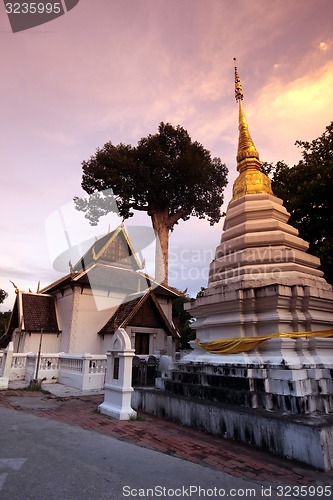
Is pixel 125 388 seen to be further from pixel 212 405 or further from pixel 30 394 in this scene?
pixel 30 394

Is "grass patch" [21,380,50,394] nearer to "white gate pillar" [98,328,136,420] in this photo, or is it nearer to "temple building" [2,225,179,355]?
"temple building" [2,225,179,355]

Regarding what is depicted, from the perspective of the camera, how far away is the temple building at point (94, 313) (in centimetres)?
1551

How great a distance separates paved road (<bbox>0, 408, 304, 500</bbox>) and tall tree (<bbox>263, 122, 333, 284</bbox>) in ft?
25.7

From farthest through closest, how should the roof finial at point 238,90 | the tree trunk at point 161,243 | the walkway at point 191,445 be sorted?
the tree trunk at point 161,243
the roof finial at point 238,90
the walkway at point 191,445

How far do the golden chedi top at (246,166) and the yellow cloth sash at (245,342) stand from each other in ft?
12.8

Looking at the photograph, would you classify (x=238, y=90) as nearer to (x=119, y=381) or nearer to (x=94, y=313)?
(x=119, y=381)

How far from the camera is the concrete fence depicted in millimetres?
11086

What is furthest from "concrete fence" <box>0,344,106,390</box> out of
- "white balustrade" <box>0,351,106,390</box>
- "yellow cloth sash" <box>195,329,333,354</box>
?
"yellow cloth sash" <box>195,329,333,354</box>

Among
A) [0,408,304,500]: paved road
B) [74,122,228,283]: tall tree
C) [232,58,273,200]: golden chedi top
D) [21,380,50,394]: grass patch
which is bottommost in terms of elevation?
[21,380,50,394]: grass patch

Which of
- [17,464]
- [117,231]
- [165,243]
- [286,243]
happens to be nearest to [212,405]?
[17,464]

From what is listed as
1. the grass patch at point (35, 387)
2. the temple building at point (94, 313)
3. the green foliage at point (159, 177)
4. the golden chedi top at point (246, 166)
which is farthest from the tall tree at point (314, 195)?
the green foliage at point (159, 177)

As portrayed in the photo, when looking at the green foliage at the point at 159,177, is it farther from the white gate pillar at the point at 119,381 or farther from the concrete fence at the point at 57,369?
the white gate pillar at the point at 119,381

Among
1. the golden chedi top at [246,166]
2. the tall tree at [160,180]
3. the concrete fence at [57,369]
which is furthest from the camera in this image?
the tall tree at [160,180]

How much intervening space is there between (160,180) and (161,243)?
4548mm
